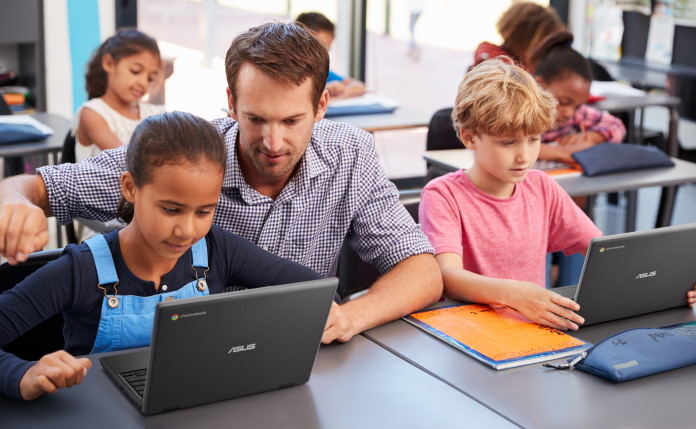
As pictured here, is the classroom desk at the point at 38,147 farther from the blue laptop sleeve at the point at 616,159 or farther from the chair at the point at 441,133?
the blue laptop sleeve at the point at 616,159


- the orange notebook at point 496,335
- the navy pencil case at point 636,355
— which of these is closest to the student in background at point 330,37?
the orange notebook at point 496,335

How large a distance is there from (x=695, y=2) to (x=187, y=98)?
3.80 meters

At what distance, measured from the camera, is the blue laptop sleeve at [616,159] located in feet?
9.77

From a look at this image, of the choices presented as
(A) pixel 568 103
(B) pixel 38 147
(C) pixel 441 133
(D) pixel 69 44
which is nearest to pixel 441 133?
(C) pixel 441 133

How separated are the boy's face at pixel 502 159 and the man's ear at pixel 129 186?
0.88 m

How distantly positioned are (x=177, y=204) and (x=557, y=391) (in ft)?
2.22

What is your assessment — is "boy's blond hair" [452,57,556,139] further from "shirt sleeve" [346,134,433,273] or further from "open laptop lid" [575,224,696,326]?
"open laptop lid" [575,224,696,326]

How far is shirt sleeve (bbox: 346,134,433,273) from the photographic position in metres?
1.84

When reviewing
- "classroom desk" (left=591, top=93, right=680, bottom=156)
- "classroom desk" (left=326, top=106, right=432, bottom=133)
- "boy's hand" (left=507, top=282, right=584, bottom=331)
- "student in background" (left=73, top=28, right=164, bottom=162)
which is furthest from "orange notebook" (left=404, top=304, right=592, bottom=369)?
"classroom desk" (left=591, top=93, right=680, bottom=156)

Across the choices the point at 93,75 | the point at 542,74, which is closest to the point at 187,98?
the point at 93,75

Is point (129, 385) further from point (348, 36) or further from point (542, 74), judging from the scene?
point (348, 36)

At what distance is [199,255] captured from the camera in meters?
1.53

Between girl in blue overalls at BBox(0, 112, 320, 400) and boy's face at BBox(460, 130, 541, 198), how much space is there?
0.75 m

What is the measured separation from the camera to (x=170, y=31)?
5.07 m
